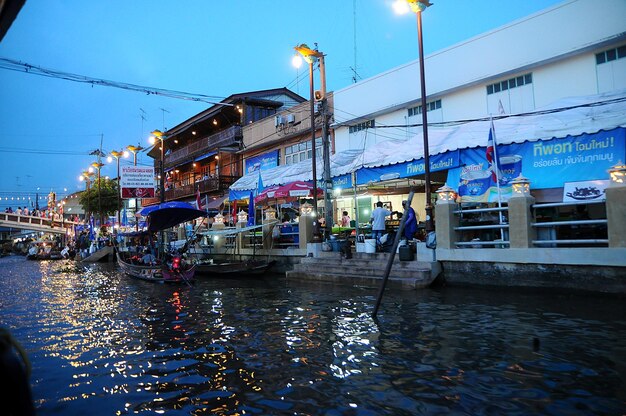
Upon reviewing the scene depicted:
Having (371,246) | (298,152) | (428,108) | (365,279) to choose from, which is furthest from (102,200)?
(365,279)

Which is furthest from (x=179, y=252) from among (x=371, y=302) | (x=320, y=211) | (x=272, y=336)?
(x=272, y=336)

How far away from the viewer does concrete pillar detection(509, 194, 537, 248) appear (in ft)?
35.2

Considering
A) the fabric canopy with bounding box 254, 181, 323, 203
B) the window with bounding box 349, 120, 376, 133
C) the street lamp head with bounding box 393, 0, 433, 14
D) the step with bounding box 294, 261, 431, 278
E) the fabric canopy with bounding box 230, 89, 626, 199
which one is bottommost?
the step with bounding box 294, 261, 431, 278

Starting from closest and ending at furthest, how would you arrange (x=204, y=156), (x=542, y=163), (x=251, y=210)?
(x=542, y=163) < (x=251, y=210) < (x=204, y=156)

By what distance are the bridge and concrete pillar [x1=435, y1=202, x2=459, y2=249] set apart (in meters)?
53.4

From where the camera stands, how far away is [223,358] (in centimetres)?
636

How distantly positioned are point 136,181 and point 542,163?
60.8ft

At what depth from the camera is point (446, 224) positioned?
40.4 ft

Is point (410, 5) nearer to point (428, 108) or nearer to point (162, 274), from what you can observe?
point (428, 108)

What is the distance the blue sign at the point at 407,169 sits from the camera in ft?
43.5

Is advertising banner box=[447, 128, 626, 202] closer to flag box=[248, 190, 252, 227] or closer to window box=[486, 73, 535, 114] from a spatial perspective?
window box=[486, 73, 535, 114]

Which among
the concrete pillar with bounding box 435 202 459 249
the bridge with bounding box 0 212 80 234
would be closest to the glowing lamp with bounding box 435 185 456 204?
the concrete pillar with bounding box 435 202 459 249

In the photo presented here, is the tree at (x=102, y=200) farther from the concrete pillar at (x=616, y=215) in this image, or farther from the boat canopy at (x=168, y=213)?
the concrete pillar at (x=616, y=215)

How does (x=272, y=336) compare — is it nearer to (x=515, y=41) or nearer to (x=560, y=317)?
(x=560, y=317)
